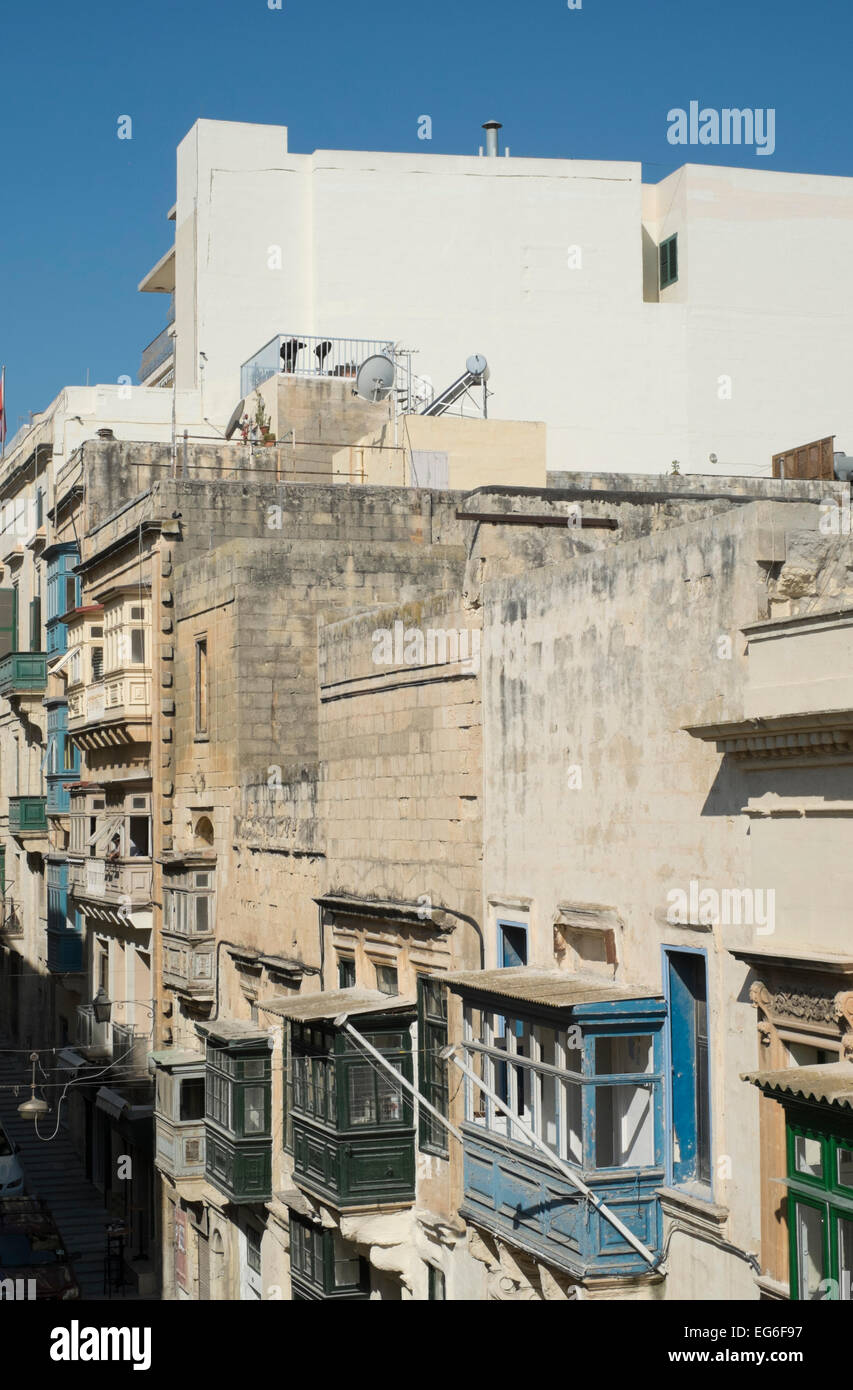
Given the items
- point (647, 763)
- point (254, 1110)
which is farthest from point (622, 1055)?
point (254, 1110)

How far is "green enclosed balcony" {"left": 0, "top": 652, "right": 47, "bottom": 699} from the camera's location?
3906 centimetres

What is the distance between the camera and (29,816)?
41344 mm

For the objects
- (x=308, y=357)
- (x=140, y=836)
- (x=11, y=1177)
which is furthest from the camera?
(x=308, y=357)

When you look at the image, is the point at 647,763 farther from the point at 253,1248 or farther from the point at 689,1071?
the point at 253,1248

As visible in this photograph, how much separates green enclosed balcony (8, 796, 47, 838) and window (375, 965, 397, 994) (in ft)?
72.9

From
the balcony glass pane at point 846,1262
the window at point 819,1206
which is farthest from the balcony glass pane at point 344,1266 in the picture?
the balcony glass pane at point 846,1262

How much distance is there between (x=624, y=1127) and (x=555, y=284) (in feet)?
83.4

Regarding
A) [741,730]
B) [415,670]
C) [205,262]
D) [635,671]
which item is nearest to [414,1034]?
A: [415,670]

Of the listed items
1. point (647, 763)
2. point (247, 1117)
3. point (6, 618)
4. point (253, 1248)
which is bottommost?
point (253, 1248)

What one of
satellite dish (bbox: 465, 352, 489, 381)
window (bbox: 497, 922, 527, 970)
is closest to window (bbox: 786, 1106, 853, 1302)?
window (bbox: 497, 922, 527, 970)

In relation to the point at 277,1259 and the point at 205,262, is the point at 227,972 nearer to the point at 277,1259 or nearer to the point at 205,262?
the point at 277,1259

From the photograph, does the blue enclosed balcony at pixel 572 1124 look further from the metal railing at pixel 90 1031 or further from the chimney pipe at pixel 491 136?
the chimney pipe at pixel 491 136

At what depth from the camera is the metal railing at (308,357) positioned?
33.8 meters

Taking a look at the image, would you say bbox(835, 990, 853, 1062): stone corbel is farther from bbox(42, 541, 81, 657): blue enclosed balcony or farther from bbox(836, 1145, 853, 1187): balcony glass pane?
bbox(42, 541, 81, 657): blue enclosed balcony
